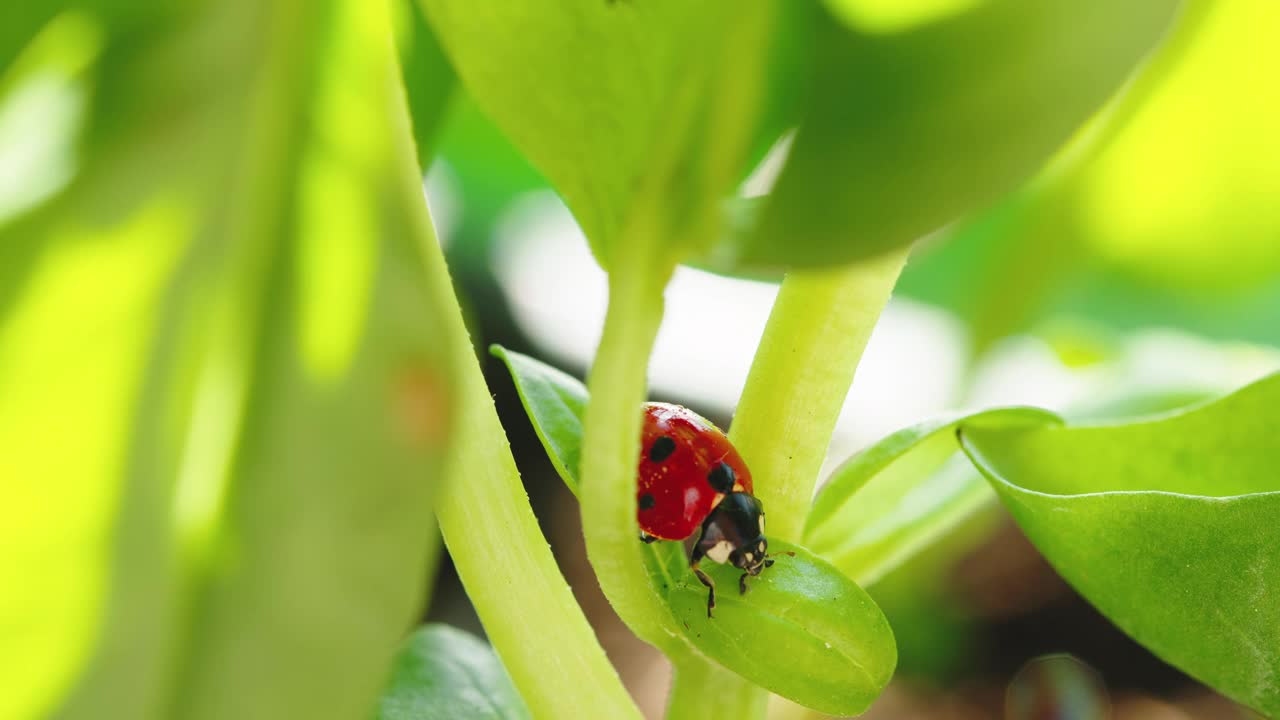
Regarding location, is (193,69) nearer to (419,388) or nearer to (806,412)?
(419,388)

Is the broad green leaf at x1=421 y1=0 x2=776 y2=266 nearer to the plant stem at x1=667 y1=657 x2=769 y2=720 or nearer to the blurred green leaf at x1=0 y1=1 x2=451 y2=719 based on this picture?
the blurred green leaf at x1=0 y1=1 x2=451 y2=719

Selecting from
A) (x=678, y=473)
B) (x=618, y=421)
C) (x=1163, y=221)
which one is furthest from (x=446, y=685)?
(x=1163, y=221)

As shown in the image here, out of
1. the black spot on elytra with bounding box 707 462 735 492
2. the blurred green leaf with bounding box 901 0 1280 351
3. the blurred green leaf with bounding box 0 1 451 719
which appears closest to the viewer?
the blurred green leaf with bounding box 0 1 451 719

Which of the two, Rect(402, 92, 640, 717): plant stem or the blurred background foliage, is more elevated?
the blurred background foliage

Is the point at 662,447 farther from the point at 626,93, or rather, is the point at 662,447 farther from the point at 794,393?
the point at 626,93

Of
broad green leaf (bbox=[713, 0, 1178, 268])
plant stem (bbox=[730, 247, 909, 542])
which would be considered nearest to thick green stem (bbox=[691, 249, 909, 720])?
plant stem (bbox=[730, 247, 909, 542])

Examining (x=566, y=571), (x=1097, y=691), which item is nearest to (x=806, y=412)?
(x=1097, y=691)
